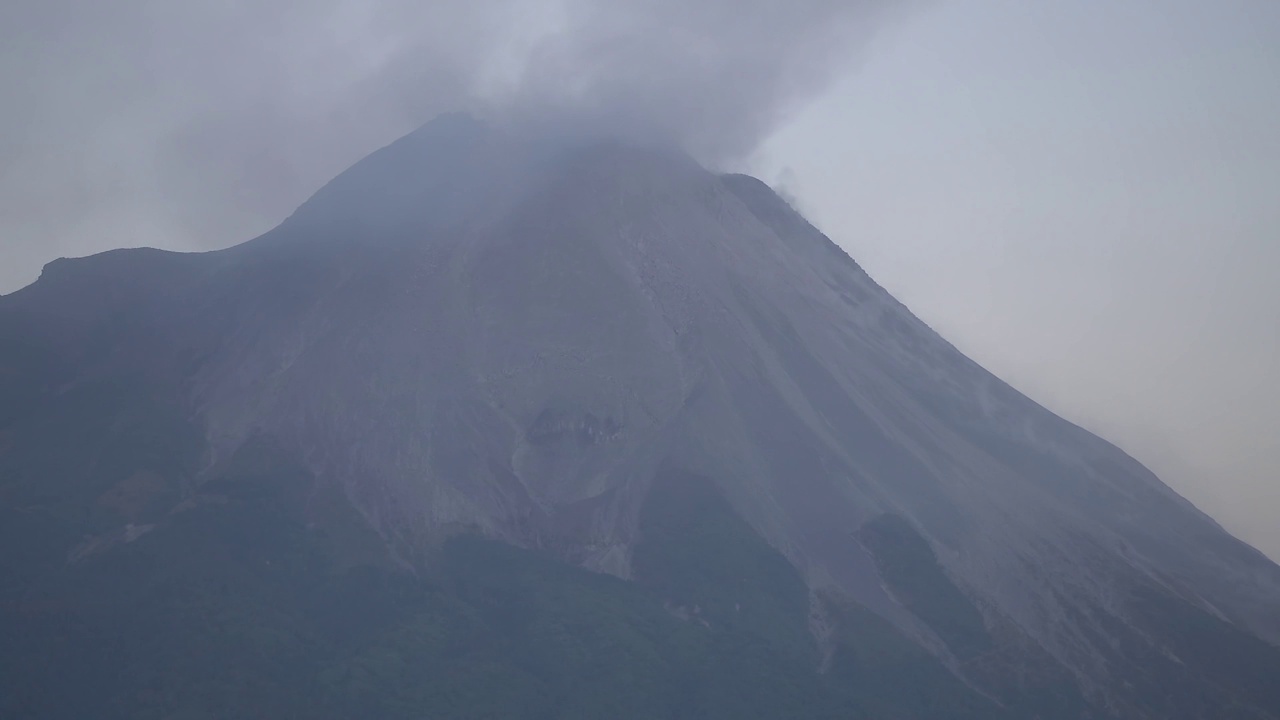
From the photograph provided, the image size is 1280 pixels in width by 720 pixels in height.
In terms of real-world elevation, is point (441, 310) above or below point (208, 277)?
above

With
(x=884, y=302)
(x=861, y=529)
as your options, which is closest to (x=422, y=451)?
(x=861, y=529)

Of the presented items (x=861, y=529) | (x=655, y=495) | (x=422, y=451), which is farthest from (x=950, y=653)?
(x=422, y=451)

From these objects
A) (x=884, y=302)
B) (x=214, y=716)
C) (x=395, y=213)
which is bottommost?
(x=214, y=716)

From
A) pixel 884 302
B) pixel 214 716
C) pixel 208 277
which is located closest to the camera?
pixel 214 716

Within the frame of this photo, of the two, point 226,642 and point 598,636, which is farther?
point 598,636

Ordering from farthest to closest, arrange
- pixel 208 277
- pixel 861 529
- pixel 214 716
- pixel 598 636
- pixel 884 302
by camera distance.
A: 1. pixel 884 302
2. pixel 208 277
3. pixel 861 529
4. pixel 598 636
5. pixel 214 716

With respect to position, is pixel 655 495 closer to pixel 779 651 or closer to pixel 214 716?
pixel 779 651

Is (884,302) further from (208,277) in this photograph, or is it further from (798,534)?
(208,277)
